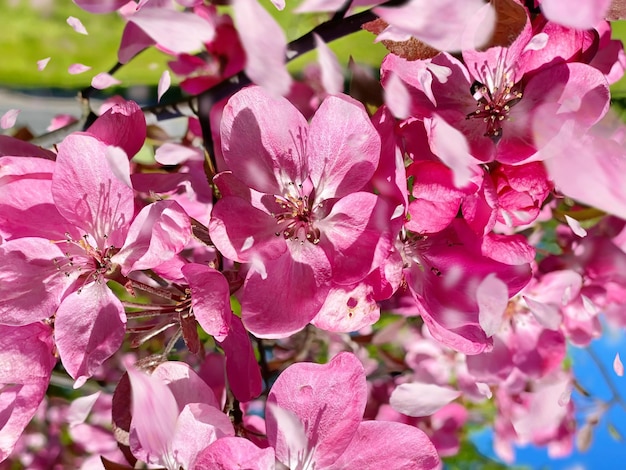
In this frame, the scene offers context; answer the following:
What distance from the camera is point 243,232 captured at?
38cm

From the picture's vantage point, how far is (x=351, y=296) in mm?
390

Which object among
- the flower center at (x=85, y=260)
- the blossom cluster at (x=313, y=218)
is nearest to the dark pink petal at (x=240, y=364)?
the blossom cluster at (x=313, y=218)

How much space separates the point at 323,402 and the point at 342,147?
18 cm

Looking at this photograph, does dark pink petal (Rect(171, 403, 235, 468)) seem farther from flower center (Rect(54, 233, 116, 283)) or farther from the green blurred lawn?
the green blurred lawn

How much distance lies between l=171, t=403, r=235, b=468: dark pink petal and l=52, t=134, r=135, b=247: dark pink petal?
131 mm

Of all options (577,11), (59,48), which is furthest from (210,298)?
(59,48)

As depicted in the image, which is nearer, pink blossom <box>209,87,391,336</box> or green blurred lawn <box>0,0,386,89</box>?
pink blossom <box>209,87,391,336</box>

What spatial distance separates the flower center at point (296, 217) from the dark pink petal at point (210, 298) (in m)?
0.07

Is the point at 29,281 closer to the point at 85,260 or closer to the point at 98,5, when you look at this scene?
the point at 85,260

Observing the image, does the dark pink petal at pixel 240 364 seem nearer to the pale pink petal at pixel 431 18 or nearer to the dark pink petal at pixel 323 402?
the dark pink petal at pixel 323 402

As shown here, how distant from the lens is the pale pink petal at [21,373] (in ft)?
1.32

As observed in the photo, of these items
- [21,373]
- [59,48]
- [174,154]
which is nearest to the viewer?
[21,373]

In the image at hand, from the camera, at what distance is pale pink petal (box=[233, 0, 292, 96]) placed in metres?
0.31

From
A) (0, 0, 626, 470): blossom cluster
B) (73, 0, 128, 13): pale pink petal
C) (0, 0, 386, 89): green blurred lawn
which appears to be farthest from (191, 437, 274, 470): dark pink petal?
(0, 0, 386, 89): green blurred lawn
